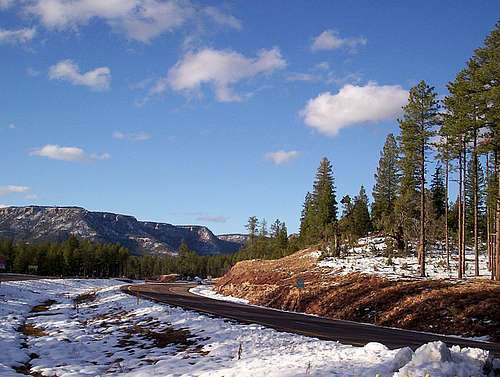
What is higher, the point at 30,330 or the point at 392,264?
the point at 392,264

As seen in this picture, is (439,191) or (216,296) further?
(439,191)

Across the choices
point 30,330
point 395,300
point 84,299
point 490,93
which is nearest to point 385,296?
point 395,300

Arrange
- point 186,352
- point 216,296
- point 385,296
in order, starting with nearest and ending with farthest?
point 186,352 < point 385,296 < point 216,296

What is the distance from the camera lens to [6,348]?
17.0 meters

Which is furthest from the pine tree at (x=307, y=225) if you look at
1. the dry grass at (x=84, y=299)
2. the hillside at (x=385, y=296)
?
the dry grass at (x=84, y=299)

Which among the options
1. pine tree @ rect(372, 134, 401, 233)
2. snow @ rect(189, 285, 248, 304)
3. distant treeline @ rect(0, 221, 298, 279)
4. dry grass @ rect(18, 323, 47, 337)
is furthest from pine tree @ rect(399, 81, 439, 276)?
distant treeline @ rect(0, 221, 298, 279)

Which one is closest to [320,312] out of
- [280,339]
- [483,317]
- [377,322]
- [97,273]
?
[377,322]

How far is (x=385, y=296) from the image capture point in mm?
26953

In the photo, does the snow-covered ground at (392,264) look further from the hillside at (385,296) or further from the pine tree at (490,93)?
the pine tree at (490,93)

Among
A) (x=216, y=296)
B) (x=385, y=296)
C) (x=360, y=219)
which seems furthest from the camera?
(x=360, y=219)

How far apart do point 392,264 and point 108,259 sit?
111m

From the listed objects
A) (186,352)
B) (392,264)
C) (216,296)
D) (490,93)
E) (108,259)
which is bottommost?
(108,259)

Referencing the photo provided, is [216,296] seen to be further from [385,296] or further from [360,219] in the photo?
[360,219]

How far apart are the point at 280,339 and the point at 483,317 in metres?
10.7
